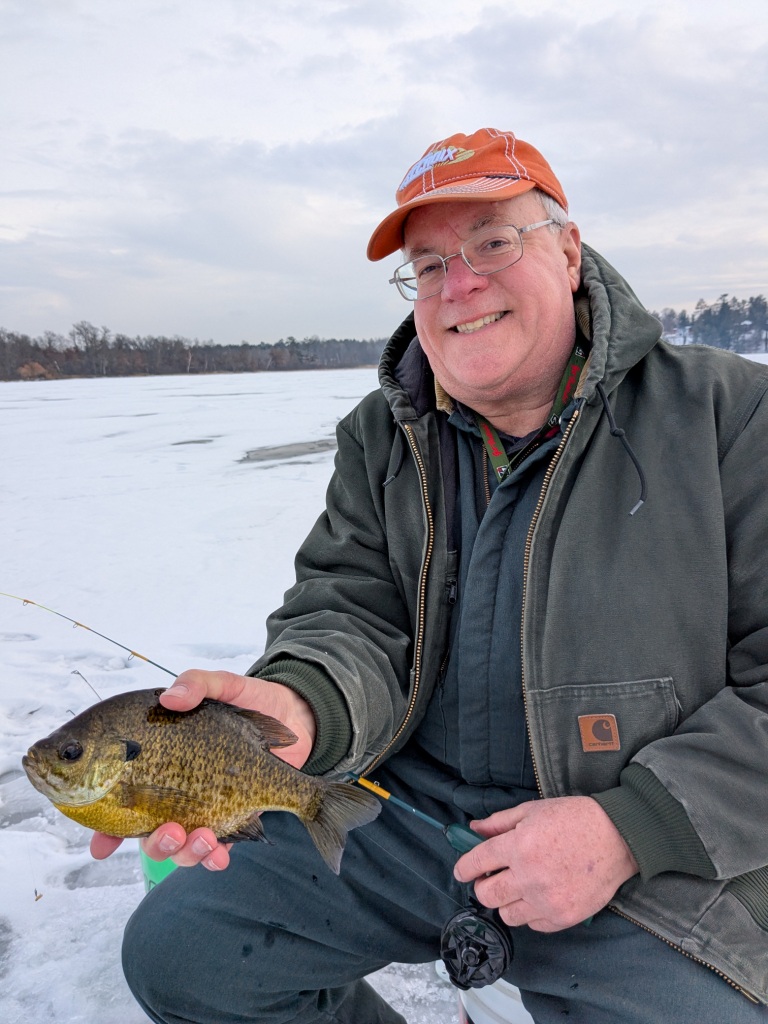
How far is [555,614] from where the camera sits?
1.81 metres

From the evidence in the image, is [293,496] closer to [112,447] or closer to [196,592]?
[196,592]

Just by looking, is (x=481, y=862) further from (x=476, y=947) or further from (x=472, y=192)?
(x=472, y=192)

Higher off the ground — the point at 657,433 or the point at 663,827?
the point at 657,433

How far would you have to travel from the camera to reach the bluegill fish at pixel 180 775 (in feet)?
4.73

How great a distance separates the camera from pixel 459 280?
2.15 metres

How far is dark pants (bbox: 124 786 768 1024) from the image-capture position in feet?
5.64

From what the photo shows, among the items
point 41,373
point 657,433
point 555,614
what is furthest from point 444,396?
point 41,373

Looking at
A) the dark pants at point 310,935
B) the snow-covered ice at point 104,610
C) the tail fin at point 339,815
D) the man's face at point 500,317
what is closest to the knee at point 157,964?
the dark pants at point 310,935

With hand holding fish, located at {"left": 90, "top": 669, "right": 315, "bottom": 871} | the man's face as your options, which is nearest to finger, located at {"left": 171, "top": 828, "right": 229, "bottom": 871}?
hand holding fish, located at {"left": 90, "top": 669, "right": 315, "bottom": 871}

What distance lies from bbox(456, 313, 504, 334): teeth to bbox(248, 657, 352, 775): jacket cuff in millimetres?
1059

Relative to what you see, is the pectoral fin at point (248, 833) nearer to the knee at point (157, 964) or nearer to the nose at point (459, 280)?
the knee at point (157, 964)

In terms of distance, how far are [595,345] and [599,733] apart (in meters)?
1.00

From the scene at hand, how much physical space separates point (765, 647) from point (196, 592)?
4.06 m

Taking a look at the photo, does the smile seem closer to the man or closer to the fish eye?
the man
